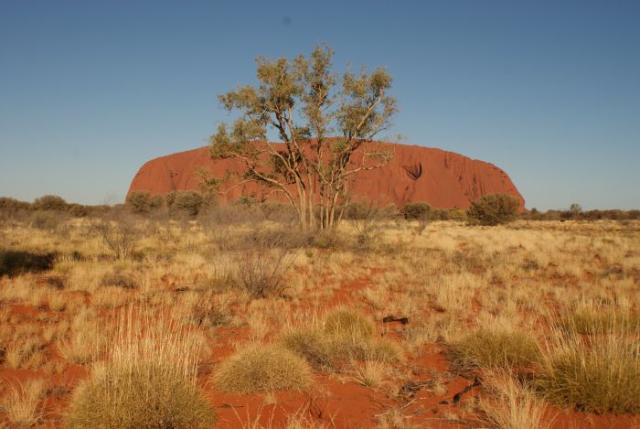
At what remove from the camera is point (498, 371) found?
4297 millimetres

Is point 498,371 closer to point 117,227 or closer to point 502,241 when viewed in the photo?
point 117,227

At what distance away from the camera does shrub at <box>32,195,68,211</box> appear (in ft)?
141

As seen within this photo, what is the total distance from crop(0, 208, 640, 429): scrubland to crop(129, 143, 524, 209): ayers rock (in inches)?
2972

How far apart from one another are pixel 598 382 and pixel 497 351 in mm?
1383

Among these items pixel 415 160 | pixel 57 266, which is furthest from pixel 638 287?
pixel 415 160

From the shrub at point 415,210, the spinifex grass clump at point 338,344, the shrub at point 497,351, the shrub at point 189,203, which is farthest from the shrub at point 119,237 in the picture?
the shrub at point 415,210

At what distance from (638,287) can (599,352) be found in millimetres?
7510

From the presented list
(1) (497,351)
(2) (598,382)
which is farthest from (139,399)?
(1) (497,351)

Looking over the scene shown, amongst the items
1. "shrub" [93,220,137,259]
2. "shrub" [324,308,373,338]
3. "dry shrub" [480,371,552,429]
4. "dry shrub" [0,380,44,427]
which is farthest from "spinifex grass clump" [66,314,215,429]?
"shrub" [93,220,137,259]

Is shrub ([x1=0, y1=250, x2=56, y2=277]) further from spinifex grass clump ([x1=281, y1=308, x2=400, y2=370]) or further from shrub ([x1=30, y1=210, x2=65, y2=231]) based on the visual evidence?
shrub ([x1=30, y1=210, x2=65, y2=231])

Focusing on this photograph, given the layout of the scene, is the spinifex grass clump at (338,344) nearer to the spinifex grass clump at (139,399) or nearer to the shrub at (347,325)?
the shrub at (347,325)

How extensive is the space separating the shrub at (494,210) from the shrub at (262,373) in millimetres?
40913

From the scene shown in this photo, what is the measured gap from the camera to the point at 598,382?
3.34 metres

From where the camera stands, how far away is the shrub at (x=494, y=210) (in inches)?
1644
